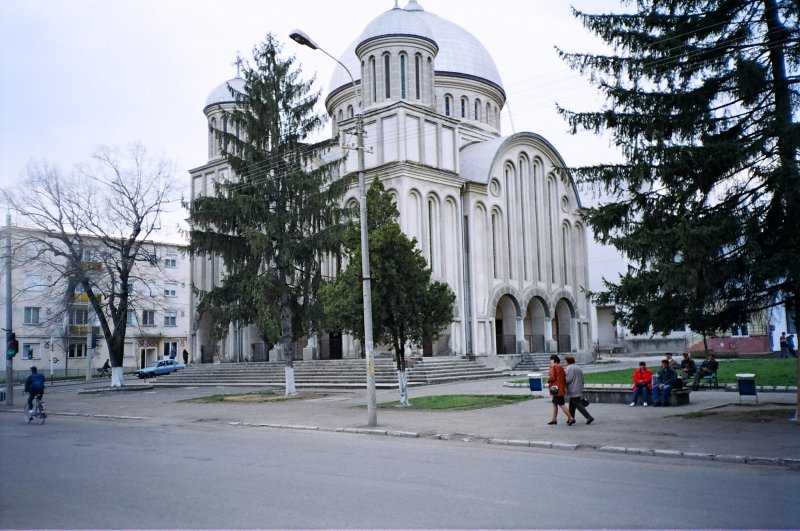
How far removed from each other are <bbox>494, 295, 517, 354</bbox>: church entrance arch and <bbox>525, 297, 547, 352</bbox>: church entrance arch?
1687mm

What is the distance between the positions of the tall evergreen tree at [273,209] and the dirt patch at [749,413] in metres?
14.2

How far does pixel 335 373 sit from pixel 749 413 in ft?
62.3

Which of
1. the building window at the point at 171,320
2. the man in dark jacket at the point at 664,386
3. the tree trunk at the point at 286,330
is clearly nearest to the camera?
the man in dark jacket at the point at 664,386

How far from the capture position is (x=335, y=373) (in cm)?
3061

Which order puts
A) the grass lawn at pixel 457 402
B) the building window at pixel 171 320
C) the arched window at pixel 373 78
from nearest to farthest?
the grass lawn at pixel 457 402 → the arched window at pixel 373 78 → the building window at pixel 171 320

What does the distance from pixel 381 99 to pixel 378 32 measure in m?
3.55

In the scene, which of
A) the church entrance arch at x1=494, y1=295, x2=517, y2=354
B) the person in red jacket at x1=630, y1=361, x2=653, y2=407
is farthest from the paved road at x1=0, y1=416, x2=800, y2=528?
the church entrance arch at x1=494, y1=295, x2=517, y2=354

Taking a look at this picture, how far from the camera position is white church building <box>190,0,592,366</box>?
34.3 m

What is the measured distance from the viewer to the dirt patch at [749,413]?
14.0 meters

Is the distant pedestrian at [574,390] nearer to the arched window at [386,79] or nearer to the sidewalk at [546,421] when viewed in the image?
the sidewalk at [546,421]

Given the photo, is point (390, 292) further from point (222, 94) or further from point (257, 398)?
point (222, 94)

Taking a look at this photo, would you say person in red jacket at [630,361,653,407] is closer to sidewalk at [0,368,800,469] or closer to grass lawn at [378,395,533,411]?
sidewalk at [0,368,800,469]

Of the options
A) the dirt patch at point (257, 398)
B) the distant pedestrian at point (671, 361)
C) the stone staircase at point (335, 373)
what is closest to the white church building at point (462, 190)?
the stone staircase at point (335, 373)

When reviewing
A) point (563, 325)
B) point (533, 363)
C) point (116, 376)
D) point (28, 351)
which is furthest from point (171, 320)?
point (533, 363)
